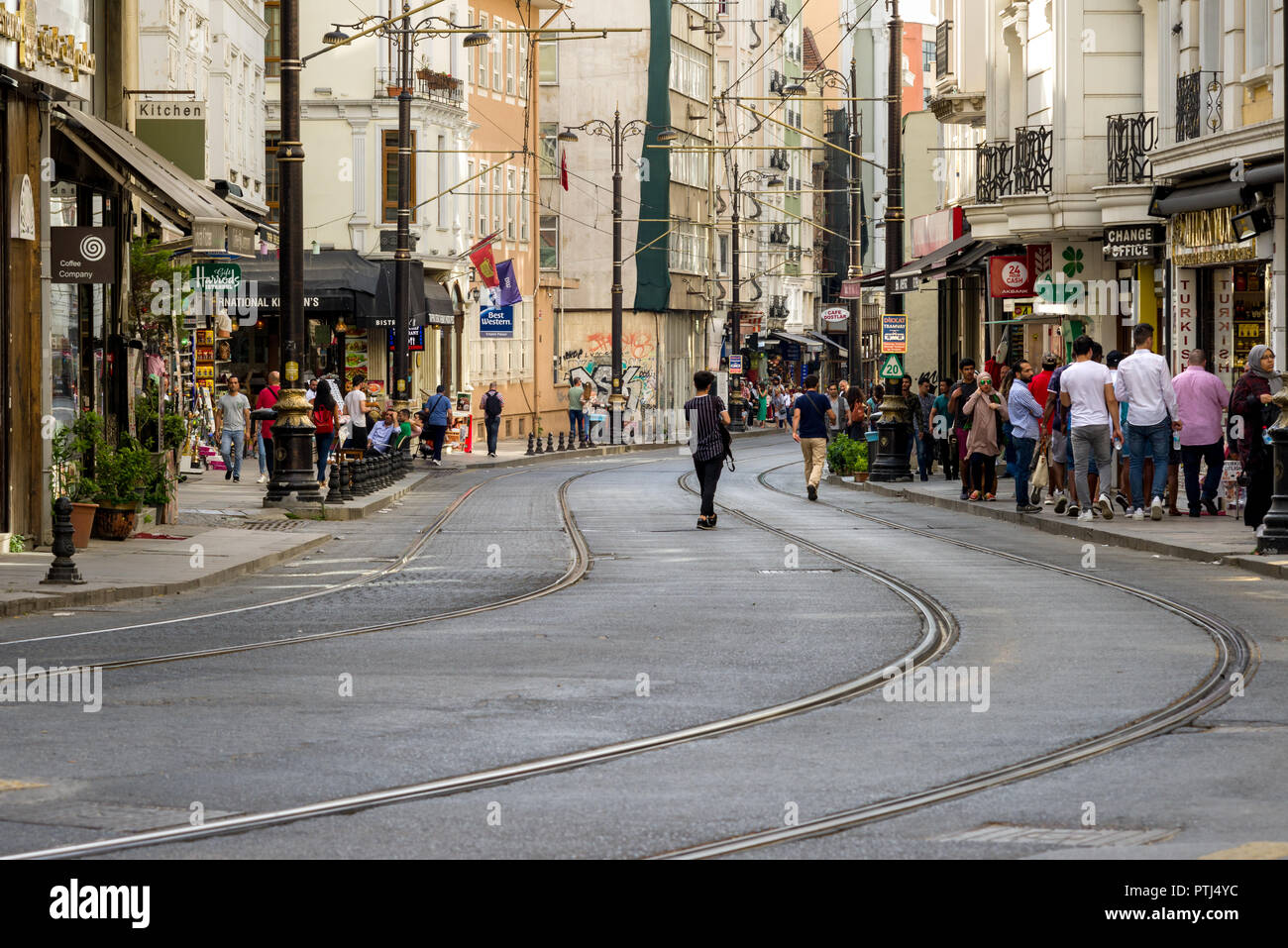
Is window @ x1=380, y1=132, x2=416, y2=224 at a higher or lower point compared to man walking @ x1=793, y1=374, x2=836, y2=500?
higher

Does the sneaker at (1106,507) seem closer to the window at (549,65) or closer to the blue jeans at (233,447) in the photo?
the blue jeans at (233,447)

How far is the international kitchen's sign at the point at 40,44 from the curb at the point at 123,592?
4.89 metres

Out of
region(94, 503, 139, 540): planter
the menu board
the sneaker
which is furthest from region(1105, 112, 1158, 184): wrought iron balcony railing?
the menu board

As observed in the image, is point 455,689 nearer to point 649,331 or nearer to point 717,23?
point 649,331

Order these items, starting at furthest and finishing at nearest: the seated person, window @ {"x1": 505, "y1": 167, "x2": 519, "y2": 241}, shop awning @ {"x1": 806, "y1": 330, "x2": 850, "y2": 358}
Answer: shop awning @ {"x1": 806, "y1": 330, "x2": 850, "y2": 358}, window @ {"x1": 505, "y1": 167, "x2": 519, "y2": 241}, the seated person

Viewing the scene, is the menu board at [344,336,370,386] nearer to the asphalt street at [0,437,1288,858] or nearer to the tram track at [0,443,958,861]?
the asphalt street at [0,437,1288,858]

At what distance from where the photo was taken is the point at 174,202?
22.4 meters

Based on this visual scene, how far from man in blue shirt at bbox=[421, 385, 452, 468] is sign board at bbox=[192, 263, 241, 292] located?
1311 cm

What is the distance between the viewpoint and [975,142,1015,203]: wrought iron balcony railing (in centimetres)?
3862

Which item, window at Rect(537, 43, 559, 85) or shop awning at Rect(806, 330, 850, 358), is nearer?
window at Rect(537, 43, 559, 85)

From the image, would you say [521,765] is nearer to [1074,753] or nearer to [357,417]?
[1074,753]

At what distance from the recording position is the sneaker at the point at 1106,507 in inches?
942

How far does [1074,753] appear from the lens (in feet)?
29.6
